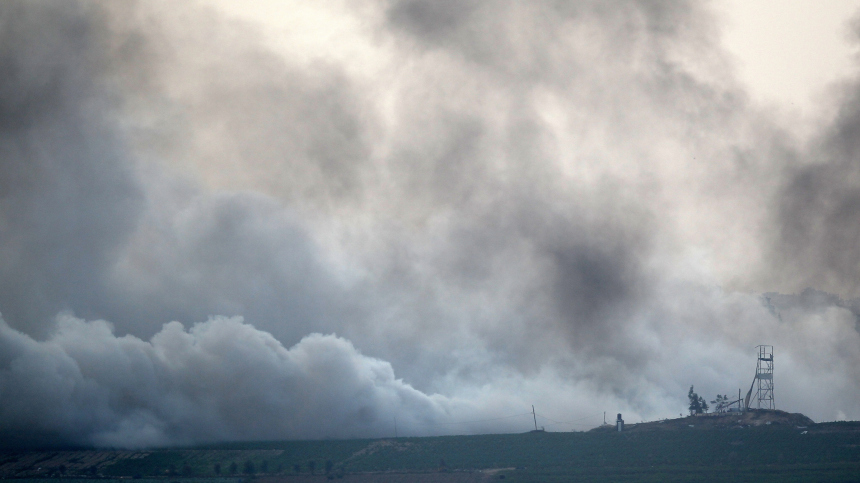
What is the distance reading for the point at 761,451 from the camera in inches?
7456

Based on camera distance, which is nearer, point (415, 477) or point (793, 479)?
point (793, 479)

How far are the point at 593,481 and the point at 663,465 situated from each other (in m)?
17.6

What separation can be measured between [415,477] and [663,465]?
5340 cm

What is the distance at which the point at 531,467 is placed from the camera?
19750 cm

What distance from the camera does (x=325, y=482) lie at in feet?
646

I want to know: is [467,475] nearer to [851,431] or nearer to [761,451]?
[761,451]

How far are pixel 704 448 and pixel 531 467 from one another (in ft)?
124

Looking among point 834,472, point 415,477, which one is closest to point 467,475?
point 415,477

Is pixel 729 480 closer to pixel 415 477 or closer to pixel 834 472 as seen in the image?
pixel 834 472

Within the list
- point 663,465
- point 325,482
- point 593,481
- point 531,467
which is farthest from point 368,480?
point 663,465

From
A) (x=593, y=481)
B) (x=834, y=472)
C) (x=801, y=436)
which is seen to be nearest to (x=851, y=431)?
(x=801, y=436)

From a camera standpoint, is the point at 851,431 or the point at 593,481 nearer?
the point at 593,481

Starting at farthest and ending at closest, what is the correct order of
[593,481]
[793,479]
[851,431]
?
[851,431]
[593,481]
[793,479]

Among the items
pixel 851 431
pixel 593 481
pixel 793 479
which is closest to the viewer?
pixel 793 479
